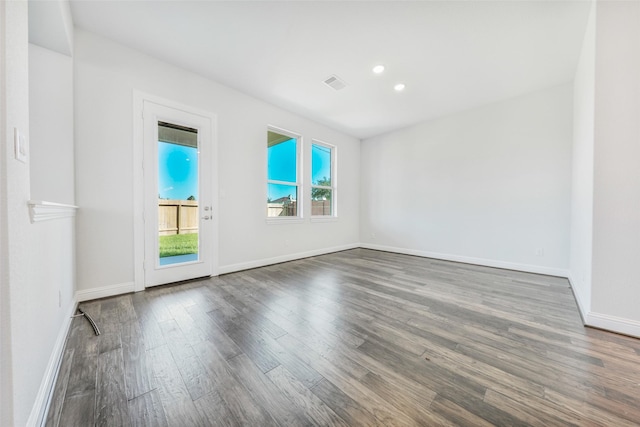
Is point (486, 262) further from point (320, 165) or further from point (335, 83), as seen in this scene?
point (335, 83)

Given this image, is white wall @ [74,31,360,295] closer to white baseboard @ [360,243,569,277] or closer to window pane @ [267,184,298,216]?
window pane @ [267,184,298,216]

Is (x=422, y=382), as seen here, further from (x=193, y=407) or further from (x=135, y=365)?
(x=135, y=365)

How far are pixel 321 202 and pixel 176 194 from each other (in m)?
2.98

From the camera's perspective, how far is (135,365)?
58.0 inches

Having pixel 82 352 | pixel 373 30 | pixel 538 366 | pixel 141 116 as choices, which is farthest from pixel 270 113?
pixel 538 366

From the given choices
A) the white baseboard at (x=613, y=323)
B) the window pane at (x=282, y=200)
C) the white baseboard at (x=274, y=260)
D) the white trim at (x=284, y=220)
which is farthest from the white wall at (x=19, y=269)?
the white baseboard at (x=613, y=323)

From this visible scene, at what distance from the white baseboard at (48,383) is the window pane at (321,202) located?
3919mm

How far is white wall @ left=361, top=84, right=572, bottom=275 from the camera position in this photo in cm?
347

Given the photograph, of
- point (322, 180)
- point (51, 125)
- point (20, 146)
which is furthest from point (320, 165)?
point (20, 146)

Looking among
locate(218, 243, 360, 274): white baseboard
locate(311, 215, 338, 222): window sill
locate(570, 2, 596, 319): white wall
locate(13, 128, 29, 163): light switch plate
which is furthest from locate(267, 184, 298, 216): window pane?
locate(570, 2, 596, 319): white wall

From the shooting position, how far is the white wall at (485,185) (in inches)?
137

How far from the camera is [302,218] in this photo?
15.5 ft

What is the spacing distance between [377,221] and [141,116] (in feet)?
15.7

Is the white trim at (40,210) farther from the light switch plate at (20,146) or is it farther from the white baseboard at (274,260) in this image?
the white baseboard at (274,260)
